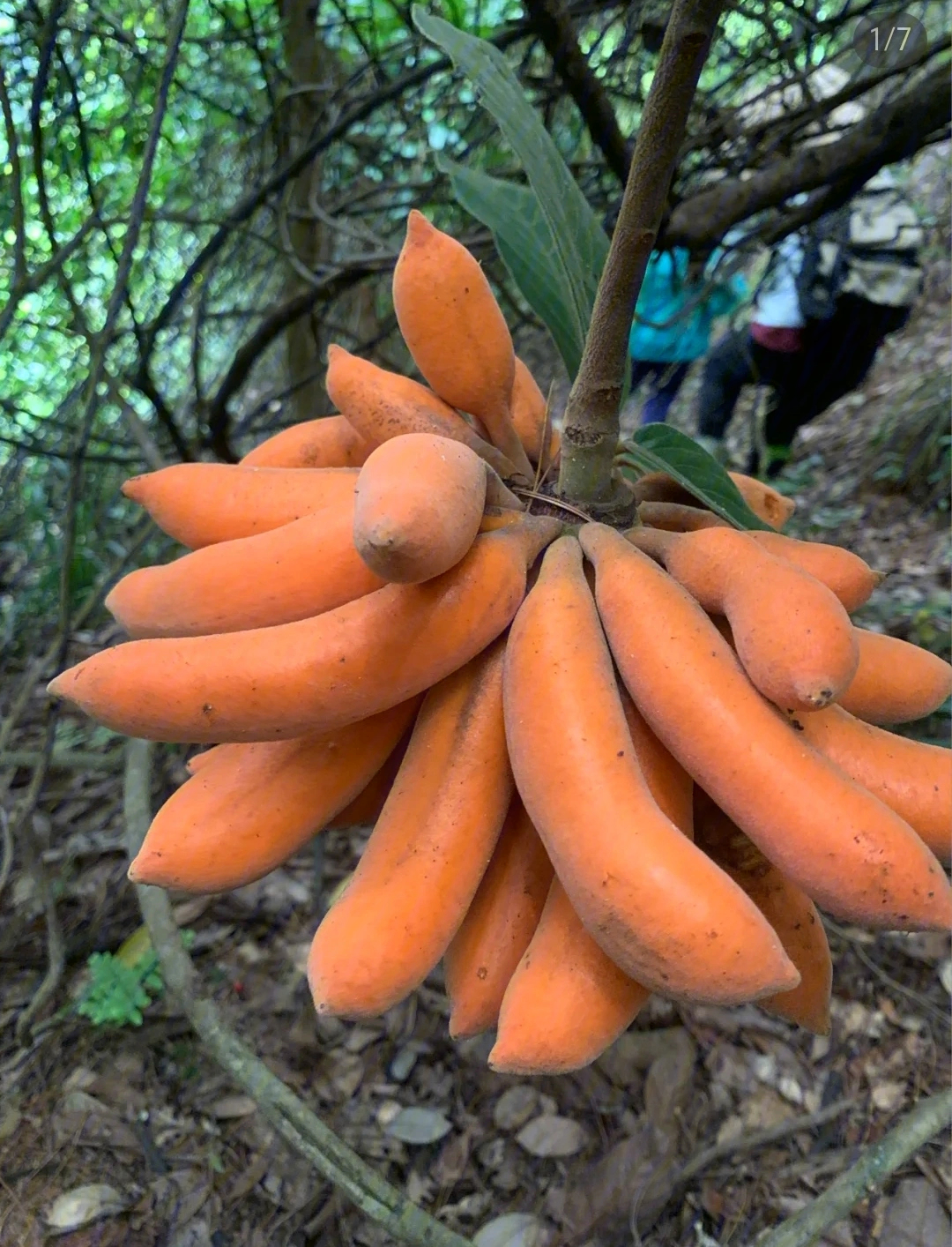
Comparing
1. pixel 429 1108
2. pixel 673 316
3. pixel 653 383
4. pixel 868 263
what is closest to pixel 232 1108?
pixel 429 1108

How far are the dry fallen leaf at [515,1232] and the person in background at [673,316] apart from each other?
2050 mm

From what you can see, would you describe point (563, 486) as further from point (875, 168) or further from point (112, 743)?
point (112, 743)

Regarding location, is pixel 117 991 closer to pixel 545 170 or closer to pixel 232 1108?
pixel 232 1108

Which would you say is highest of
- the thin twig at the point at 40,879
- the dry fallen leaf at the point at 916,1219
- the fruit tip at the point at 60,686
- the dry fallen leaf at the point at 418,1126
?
the fruit tip at the point at 60,686

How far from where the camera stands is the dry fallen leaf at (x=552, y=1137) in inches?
69.8

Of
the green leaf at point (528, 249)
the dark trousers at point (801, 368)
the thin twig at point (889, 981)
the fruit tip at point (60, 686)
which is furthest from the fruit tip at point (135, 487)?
the dark trousers at point (801, 368)

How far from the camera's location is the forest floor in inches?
64.3

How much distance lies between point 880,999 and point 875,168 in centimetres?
194

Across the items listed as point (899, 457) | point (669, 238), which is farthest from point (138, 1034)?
point (899, 457)

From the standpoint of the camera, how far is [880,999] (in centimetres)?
204

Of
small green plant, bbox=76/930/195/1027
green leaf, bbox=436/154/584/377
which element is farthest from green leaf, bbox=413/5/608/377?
small green plant, bbox=76/930/195/1027

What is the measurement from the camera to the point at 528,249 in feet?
4.02

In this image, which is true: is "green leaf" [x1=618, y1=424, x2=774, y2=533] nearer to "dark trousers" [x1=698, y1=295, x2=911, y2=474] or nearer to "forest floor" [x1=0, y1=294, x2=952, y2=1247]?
"forest floor" [x1=0, y1=294, x2=952, y2=1247]

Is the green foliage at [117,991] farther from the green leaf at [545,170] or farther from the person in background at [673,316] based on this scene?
the person in background at [673,316]
